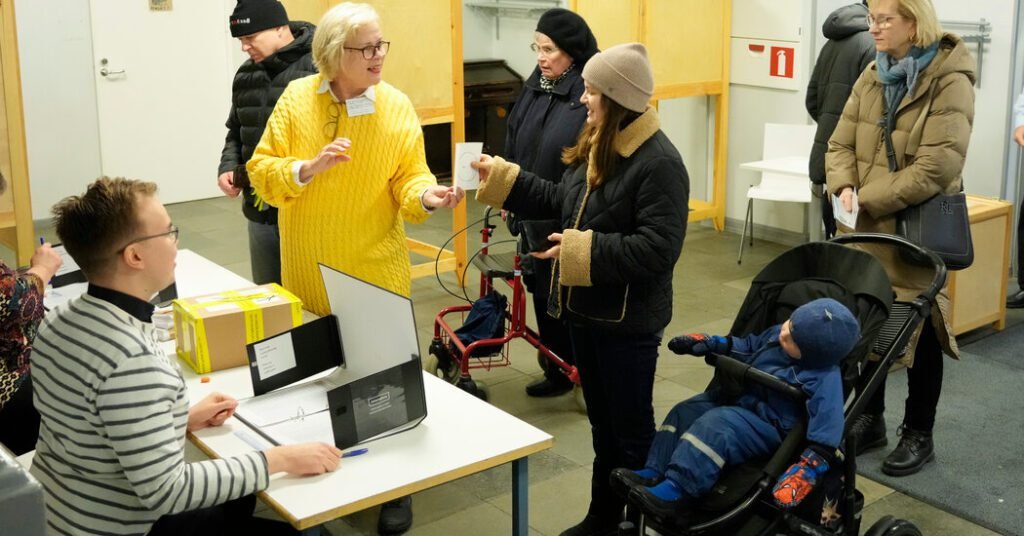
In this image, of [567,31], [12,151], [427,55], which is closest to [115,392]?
[567,31]

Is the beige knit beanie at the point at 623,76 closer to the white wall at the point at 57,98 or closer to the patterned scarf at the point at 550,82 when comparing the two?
the patterned scarf at the point at 550,82

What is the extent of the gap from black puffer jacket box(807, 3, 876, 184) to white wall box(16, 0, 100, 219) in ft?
16.8

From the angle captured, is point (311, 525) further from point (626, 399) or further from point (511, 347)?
point (511, 347)

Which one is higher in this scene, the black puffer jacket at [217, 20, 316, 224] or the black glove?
the black puffer jacket at [217, 20, 316, 224]

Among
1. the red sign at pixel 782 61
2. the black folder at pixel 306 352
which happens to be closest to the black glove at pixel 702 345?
the black folder at pixel 306 352

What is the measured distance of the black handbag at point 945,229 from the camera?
12.1ft

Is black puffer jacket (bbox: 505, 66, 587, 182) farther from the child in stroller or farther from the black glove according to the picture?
the child in stroller

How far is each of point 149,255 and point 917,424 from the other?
2827 millimetres

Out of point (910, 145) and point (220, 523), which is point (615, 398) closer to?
point (220, 523)

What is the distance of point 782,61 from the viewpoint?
6.84 meters

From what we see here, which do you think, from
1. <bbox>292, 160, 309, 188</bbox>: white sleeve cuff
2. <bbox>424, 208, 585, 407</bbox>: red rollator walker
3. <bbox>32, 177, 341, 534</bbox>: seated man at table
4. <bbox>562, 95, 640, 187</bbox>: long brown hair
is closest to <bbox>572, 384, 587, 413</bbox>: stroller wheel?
<bbox>424, 208, 585, 407</bbox>: red rollator walker

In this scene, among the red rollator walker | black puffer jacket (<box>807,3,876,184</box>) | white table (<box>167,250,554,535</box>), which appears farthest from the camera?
black puffer jacket (<box>807,3,876,184</box>)

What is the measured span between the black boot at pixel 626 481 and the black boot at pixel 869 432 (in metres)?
1.47

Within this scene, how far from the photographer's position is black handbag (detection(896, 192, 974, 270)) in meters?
3.68
